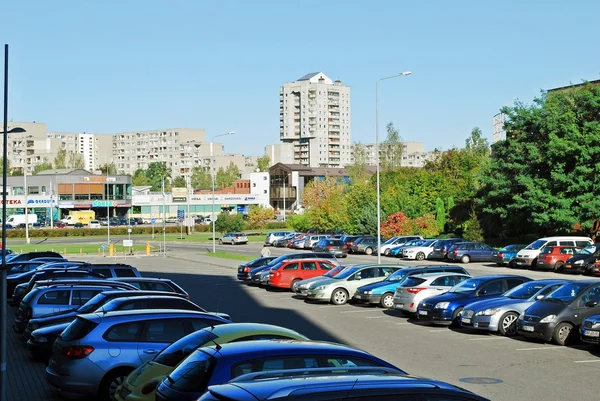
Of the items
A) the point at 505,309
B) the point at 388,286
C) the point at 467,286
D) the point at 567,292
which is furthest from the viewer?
the point at 388,286

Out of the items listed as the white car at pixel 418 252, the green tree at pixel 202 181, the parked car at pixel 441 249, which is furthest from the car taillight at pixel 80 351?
the green tree at pixel 202 181

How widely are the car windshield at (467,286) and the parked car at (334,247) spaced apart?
111 feet

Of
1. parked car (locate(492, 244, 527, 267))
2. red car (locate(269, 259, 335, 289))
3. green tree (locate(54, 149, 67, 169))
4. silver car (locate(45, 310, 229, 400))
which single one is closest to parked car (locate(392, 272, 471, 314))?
red car (locate(269, 259, 335, 289))

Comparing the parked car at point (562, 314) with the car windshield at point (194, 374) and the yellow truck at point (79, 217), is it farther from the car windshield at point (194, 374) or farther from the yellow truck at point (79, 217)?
the yellow truck at point (79, 217)

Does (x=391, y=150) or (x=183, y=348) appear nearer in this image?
(x=183, y=348)

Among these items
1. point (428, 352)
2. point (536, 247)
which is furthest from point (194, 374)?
point (536, 247)

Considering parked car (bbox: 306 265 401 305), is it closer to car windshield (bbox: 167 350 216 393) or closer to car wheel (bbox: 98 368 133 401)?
car wheel (bbox: 98 368 133 401)

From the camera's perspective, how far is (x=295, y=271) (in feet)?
114

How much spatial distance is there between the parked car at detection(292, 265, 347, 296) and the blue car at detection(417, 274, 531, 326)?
26.8 ft

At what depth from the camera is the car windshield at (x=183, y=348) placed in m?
9.73

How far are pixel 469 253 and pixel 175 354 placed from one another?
138 feet

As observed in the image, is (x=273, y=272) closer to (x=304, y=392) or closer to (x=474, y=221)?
(x=304, y=392)

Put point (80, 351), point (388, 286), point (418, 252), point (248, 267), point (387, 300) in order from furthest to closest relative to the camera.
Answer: point (418, 252) < point (248, 267) < point (388, 286) < point (387, 300) < point (80, 351)

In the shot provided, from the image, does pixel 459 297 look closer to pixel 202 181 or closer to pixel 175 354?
pixel 175 354
